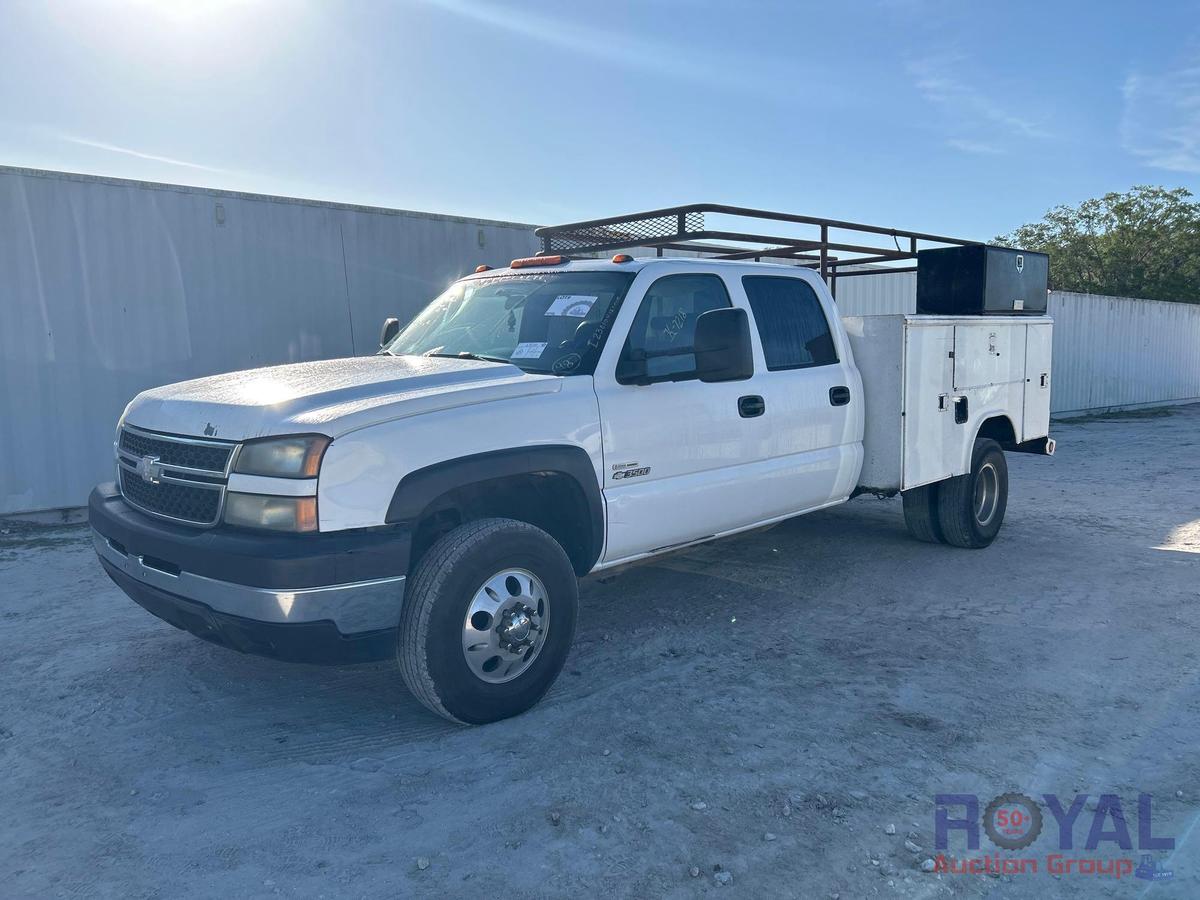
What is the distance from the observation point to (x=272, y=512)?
3400 millimetres

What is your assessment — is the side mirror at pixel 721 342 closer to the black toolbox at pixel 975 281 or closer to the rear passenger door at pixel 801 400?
the rear passenger door at pixel 801 400

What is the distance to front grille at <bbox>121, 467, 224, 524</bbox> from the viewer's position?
11.8 feet

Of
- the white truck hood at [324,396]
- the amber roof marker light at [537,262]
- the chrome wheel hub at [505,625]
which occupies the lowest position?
the chrome wheel hub at [505,625]

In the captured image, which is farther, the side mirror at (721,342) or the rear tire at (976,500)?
the rear tire at (976,500)

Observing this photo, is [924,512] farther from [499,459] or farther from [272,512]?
[272,512]

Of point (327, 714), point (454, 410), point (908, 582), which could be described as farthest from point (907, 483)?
point (327, 714)

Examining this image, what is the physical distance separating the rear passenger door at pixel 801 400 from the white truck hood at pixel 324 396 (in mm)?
1548

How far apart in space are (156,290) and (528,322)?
582 cm

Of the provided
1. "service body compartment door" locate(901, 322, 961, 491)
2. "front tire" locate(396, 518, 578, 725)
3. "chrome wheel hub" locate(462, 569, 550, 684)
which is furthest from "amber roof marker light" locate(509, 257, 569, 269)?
"service body compartment door" locate(901, 322, 961, 491)

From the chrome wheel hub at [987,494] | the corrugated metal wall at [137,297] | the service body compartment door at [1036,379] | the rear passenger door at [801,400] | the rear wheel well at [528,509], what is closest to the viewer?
the rear wheel well at [528,509]

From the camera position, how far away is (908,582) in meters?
6.03

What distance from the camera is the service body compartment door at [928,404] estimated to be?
19.2 ft
